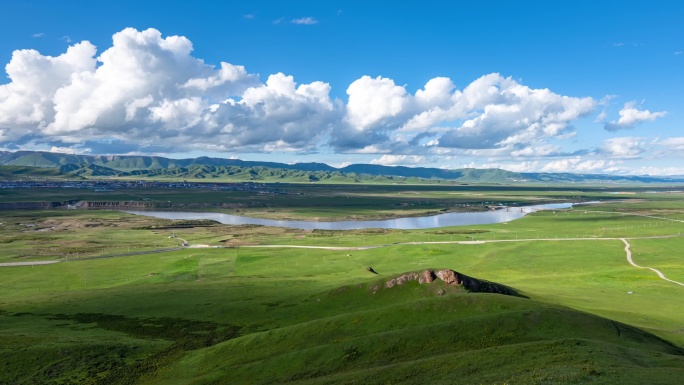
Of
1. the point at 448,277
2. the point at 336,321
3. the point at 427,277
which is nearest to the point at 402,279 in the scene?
the point at 427,277

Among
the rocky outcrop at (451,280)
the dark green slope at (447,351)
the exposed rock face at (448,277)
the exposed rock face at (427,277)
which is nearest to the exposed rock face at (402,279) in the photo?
the rocky outcrop at (451,280)

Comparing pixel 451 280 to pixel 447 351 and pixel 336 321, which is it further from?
pixel 447 351

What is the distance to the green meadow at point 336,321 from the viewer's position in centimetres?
4512

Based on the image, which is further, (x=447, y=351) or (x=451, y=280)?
(x=451, y=280)

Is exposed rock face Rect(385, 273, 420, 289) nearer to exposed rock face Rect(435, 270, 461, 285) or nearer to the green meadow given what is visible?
the green meadow

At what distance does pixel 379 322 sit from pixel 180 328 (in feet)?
111

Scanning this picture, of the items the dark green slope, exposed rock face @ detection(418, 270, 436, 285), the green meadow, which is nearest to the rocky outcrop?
exposed rock face @ detection(418, 270, 436, 285)

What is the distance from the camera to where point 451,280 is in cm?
7656

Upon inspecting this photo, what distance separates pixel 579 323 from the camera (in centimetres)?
5569

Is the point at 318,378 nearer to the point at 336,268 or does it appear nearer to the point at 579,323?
the point at 579,323

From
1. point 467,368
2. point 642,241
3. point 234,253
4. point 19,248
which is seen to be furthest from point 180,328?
point 642,241

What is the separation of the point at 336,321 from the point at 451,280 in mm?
22778

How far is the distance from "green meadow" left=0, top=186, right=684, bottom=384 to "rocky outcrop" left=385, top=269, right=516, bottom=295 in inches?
64.2

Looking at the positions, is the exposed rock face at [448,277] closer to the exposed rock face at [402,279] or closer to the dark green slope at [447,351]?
the exposed rock face at [402,279]
